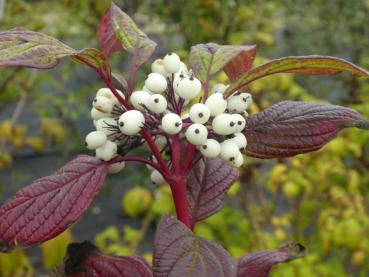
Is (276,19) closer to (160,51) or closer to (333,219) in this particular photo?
(160,51)

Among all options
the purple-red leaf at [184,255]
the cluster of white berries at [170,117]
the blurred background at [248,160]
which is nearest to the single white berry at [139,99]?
the cluster of white berries at [170,117]

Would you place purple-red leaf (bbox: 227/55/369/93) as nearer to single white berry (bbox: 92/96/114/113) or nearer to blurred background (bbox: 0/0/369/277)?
single white berry (bbox: 92/96/114/113)

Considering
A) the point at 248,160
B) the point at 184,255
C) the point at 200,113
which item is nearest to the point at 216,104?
the point at 200,113

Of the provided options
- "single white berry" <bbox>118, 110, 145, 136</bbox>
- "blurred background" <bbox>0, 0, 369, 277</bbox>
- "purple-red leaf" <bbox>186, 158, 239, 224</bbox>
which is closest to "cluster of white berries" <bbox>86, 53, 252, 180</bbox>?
"single white berry" <bbox>118, 110, 145, 136</bbox>

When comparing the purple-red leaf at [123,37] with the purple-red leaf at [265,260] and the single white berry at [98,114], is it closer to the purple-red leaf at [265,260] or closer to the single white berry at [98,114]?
the single white berry at [98,114]

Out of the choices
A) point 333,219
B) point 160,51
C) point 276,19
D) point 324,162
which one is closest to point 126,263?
point 333,219

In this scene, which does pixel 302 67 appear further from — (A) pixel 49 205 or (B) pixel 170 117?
(A) pixel 49 205

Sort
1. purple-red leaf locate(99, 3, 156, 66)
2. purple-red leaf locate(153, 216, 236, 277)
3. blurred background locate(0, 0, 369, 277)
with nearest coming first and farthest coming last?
purple-red leaf locate(153, 216, 236, 277), purple-red leaf locate(99, 3, 156, 66), blurred background locate(0, 0, 369, 277)
